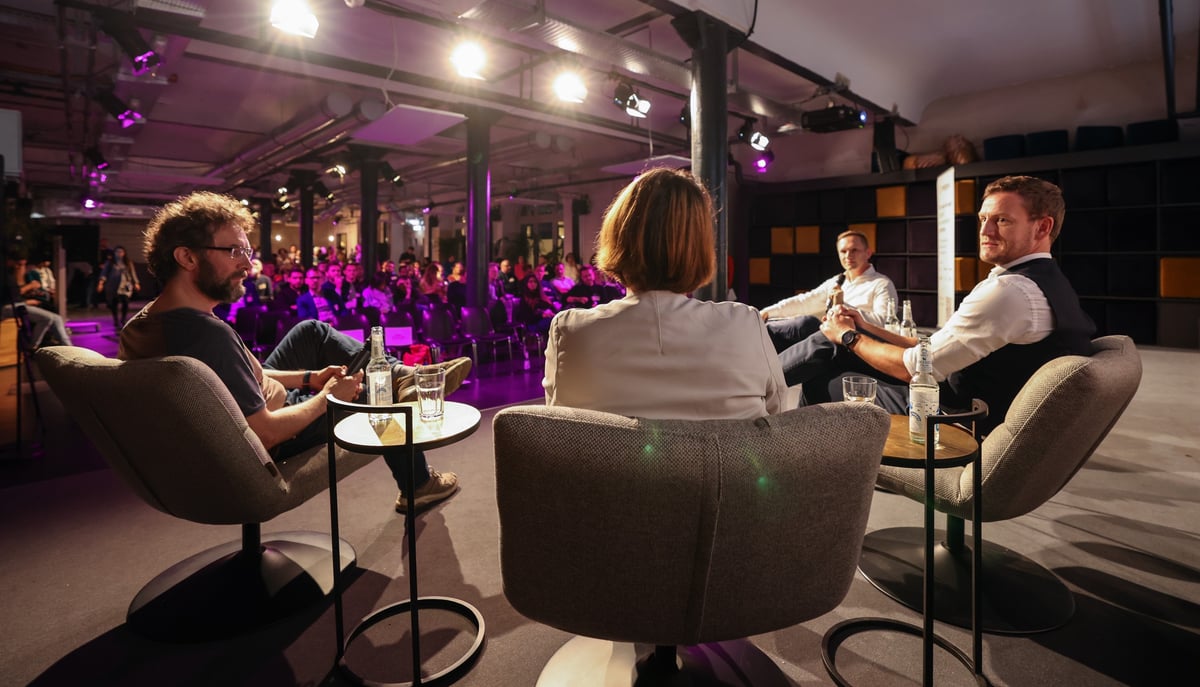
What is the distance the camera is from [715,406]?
137 centimetres

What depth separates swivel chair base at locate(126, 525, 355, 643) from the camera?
6.80 ft

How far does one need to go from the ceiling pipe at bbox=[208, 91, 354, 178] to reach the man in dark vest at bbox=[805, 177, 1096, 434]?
7534 millimetres

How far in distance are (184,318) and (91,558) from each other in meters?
1.38

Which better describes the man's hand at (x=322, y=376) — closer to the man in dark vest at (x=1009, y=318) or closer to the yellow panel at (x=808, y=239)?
the man in dark vest at (x=1009, y=318)

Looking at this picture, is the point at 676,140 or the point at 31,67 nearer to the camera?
the point at 31,67

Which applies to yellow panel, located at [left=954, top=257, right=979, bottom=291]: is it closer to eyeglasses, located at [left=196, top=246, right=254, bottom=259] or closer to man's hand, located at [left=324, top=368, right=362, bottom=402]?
man's hand, located at [left=324, top=368, right=362, bottom=402]

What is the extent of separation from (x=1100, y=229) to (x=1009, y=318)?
7.76 metres

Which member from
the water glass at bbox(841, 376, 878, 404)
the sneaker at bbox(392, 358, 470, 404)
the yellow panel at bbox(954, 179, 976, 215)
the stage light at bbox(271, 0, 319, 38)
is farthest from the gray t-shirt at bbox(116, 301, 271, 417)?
the yellow panel at bbox(954, 179, 976, 215)

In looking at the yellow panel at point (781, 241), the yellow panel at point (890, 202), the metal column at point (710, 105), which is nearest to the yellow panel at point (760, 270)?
the yellow panel at point (781, 241)

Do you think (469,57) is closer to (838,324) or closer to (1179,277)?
(838,324)

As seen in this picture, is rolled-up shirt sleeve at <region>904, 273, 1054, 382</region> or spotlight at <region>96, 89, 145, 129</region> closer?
rolled-up shirt sleeve at <region>904, 273, 1054, 382</region>

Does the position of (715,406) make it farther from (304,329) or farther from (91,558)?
(91,558)

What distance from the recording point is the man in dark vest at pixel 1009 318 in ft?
7.01

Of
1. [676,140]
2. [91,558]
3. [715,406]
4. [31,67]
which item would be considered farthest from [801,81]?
[31,67]
